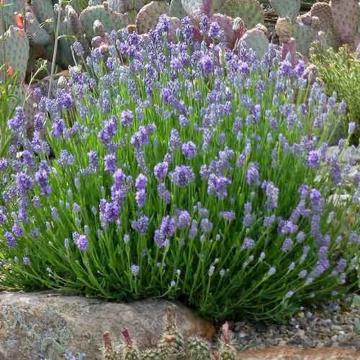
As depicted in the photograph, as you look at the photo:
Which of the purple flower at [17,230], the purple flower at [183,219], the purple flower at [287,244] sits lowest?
the purple flower at [17,230]

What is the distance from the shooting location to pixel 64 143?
367 centimetres

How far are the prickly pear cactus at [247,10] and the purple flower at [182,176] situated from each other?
391 cm

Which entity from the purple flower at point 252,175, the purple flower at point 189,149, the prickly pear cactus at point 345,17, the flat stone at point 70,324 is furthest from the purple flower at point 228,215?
the prickly pear cactus at point 345,17

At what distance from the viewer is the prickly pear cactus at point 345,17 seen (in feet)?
21.6

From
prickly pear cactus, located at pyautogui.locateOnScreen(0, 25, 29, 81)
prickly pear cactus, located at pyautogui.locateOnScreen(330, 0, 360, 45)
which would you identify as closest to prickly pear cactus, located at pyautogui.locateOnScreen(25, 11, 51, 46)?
prickly pear cactus, located at pyautogui.locateOnScreen(0, 25, 29, 81)

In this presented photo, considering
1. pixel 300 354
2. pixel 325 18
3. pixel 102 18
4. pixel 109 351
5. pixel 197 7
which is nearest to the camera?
pixel 109 351

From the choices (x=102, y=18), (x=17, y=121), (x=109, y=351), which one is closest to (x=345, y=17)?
(x=102, y=18)

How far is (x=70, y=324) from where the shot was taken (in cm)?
312

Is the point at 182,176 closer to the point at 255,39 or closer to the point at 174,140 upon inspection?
the point at 174,140

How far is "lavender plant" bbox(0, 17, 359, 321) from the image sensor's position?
3.06 m

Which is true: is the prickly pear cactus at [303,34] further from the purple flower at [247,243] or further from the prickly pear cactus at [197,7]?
the purple flower at [247,243]

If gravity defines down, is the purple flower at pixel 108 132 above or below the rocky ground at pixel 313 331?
above

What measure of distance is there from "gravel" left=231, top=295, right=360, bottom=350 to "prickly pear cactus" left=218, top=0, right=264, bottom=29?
141 inches

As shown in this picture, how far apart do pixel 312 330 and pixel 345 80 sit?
2.37 m
